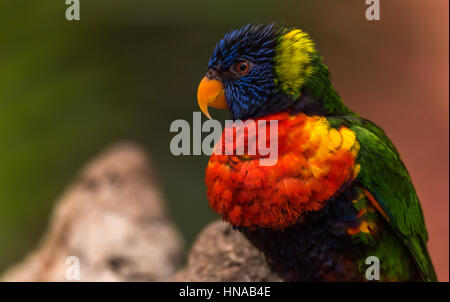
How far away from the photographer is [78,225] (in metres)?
2.33

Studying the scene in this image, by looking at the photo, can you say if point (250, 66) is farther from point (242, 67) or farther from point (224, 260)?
point (224, 260)

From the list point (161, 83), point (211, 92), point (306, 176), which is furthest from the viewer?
point (161, 83)

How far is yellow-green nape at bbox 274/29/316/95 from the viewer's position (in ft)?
4.75

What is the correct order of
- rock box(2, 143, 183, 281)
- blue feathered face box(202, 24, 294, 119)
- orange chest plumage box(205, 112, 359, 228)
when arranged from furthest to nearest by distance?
rock box(2, 143, 183, 281)
blue feathered face box(202, 24, 294, 119)
orange chest plumage box(205, 112, 359, 228)

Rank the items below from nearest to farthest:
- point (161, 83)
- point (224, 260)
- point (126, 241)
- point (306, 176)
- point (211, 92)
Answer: point (306, 176)
point (211, 92)
point (224, 260)
point (126, 241)
point (161, 83)

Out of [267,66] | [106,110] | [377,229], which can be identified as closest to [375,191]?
[377,229]

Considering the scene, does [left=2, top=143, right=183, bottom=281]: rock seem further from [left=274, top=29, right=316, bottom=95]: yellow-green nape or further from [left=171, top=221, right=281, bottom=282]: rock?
[left=274, top=29, right=316, bottom=95]: yellow-green nape

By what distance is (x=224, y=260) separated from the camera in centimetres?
188

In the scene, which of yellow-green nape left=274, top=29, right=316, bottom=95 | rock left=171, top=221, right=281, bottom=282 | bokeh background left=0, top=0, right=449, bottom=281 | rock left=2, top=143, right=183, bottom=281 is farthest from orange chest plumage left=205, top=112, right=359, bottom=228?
bokeh background left=0, top=0, right=449, bottom=281

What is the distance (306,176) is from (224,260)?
72cm

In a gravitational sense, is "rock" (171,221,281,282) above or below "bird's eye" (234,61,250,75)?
below

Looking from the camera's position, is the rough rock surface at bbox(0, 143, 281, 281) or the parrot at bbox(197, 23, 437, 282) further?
the rough rock surface at bbox(0, 143, 281, 281)

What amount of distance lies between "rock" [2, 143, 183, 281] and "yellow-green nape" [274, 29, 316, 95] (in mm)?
1333

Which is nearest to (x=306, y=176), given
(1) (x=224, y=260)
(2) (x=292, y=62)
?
(2) (x=292, y=62)
